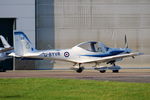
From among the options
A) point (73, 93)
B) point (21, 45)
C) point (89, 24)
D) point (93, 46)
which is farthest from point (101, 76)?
point (89, 24)

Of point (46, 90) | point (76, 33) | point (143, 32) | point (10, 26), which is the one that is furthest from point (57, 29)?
point (46, 90)

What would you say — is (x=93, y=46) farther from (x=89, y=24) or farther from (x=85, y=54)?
(x=89, y=24)

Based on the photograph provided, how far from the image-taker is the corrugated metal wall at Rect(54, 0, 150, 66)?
4303 centimetres

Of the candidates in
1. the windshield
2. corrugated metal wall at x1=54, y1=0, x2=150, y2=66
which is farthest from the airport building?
the windshield

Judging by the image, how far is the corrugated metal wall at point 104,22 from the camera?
43.0 m

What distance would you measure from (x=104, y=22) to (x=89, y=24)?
136 centimetres

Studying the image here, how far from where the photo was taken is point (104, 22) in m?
43.3

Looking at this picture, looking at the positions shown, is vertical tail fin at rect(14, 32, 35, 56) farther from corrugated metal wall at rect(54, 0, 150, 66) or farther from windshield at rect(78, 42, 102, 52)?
corrugated metal wall at rect(54, 0, 150, 66)

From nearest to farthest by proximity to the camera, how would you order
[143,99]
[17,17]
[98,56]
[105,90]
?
[143,99] → [105,90] → [98,56] → [17,17]

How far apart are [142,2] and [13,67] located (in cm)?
1288

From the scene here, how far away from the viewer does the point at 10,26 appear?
147ft

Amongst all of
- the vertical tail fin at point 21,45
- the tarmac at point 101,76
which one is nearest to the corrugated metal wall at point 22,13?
the vertical tail fin at point 21,45

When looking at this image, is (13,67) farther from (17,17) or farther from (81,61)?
(81,61)

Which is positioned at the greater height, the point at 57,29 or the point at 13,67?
the point at 57,29
